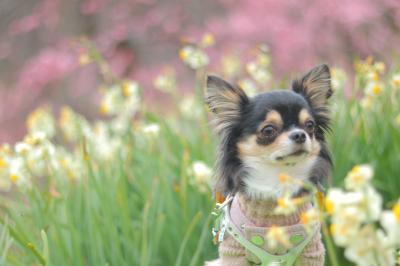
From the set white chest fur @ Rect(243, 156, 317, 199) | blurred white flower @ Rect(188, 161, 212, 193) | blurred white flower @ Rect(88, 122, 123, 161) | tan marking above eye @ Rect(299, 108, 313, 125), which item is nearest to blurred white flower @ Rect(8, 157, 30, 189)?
blurred white flower @ Rect(188, 161, 212, 193)

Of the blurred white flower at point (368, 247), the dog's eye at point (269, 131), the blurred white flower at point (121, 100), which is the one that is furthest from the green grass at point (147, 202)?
the blurred white flower at point (368, 247)

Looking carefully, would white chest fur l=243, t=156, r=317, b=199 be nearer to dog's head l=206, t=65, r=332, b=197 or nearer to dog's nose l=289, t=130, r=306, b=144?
dog's head l=206, t=65, r=332, b=197

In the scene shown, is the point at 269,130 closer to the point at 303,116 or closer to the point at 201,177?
the point at 303,116

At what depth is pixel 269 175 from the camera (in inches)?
76.9

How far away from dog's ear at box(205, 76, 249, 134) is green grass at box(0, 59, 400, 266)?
484mm

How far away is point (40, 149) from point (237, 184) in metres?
1.11

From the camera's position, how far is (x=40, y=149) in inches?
103

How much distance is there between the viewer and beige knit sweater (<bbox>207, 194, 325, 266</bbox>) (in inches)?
74.5

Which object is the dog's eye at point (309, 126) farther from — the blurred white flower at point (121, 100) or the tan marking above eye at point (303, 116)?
the blurred white flower at point (121, 100)

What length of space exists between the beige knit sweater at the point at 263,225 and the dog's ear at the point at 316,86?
1.36 feet

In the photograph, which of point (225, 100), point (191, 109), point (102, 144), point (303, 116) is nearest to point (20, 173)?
point (225, 100)

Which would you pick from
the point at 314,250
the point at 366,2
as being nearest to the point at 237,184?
the point at 314,250

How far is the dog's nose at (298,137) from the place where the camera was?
1.77 m

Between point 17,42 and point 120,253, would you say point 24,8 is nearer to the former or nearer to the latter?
point 17,42
